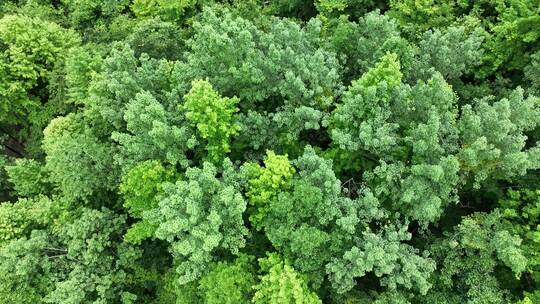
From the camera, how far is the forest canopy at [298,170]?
57.5 ft

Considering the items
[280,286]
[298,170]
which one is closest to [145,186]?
[298,170]

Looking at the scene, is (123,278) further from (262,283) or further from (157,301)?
(262,283)

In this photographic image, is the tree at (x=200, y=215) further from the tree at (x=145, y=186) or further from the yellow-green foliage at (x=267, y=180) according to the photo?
the tree at (x=145, y=186)

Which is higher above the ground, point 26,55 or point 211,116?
point 211,116

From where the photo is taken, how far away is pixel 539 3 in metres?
21.7

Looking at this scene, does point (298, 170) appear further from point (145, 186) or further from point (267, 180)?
point (145, 186)

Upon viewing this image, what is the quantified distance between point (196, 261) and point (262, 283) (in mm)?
2823

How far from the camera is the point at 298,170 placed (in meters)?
20.3

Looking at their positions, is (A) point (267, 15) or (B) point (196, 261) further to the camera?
(A) point (267, 15)

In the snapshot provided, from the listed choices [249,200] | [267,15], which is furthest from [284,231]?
[267,15]

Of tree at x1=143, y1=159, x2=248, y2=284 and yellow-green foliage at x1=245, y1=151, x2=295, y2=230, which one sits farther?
yellow-green foliage at x1=245, y1=151, x2=295, y2=230

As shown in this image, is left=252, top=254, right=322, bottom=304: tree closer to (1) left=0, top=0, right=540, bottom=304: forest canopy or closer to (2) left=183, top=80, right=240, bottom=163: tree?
(1) left=0, top=0, right=540, bottom=304: forest canopy

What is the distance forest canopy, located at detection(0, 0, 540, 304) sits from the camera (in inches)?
690

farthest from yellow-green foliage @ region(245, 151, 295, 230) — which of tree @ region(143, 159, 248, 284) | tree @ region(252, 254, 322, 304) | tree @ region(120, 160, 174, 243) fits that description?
tree @ region(120, 160, 174, 243)
